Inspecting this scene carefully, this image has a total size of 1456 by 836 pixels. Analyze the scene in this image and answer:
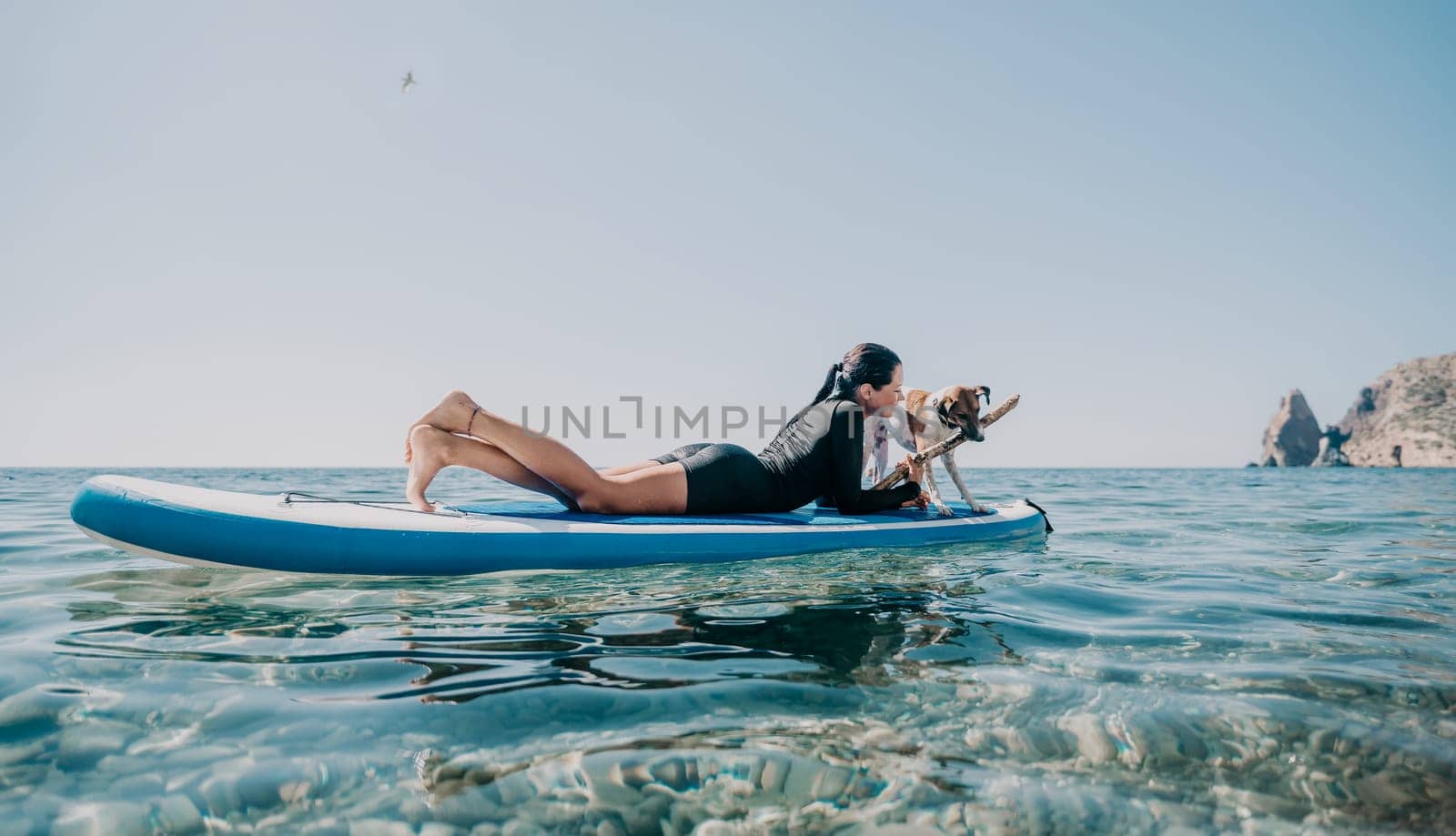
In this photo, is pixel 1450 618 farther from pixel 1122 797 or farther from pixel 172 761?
pixel 172 761

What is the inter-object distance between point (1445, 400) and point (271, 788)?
462 ft

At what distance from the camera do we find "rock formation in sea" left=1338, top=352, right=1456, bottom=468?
9631 cm

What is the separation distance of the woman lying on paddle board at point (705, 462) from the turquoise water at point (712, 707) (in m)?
0.83

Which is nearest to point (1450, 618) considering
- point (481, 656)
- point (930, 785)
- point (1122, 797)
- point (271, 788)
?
point (1122, 797)

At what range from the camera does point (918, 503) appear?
6.89m

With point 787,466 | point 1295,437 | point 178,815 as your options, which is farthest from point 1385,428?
point 178,815

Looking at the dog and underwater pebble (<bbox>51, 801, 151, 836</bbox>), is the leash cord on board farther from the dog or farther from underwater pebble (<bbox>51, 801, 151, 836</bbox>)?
the dog

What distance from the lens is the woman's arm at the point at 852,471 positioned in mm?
5727

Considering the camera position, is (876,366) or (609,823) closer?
(609,823)

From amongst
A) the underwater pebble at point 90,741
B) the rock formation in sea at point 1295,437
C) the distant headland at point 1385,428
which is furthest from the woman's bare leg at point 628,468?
the rock formation in sea at point 1295,437

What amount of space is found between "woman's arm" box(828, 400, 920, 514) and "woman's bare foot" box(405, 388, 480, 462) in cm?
263

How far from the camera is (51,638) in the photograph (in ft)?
10.8

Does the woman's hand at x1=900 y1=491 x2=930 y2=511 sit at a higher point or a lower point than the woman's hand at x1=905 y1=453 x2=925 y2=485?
lower

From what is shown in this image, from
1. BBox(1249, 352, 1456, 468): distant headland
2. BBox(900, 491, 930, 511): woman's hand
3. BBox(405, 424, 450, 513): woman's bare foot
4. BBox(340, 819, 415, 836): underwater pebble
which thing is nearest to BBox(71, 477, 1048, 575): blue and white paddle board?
BBox(405, 424, 450, 513): woman's bare foot
